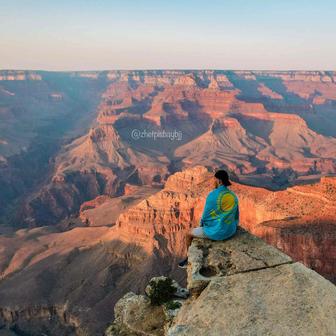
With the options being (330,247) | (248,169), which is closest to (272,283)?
(330,247)

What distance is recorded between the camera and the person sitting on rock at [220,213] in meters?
13.7

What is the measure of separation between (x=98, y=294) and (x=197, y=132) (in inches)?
5662

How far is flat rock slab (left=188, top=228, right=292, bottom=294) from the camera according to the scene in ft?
40.7

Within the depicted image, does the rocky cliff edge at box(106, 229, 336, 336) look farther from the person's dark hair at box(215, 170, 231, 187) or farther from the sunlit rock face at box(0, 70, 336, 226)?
the sunlit rock face at box(0, 70, 336, 226)

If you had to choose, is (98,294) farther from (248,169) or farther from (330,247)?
(248,169)

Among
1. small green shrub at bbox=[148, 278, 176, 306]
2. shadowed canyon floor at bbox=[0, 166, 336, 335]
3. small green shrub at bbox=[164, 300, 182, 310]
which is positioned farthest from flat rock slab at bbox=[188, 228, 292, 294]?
shadowed canyon floor at bbox=[0, 166, 336, 335]

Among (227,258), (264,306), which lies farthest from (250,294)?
(227,258)

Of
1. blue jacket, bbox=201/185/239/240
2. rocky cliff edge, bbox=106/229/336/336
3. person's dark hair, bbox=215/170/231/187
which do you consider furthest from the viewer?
person's dark hair, bbox=215/170/231/187

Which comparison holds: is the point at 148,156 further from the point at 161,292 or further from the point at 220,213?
the point at 220,213

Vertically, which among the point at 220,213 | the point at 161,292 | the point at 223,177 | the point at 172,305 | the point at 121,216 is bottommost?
the point at 121,216

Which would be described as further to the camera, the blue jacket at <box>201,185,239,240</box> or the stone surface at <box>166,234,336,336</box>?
the blue jacket at <box>201,185,239,240</box>

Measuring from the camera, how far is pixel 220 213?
13.7 meters

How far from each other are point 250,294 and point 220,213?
3075mm

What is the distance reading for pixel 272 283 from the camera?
37.9 ft
